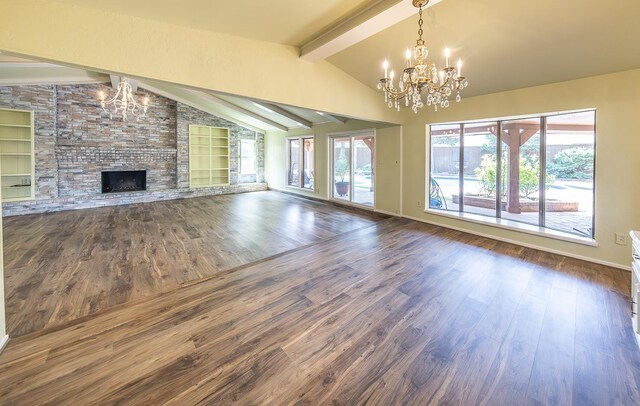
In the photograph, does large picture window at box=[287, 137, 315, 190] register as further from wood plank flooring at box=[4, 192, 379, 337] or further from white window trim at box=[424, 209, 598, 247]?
white window trim at box=[424, 209, 598, 247]

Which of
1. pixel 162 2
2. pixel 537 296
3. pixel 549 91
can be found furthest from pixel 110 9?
pixel 549 91

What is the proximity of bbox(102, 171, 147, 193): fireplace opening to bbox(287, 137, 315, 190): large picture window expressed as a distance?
15.4ft

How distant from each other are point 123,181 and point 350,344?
8.72 metres

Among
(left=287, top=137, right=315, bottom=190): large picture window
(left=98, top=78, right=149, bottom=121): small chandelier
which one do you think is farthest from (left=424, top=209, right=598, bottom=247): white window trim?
(left=98, top=78, right=149, bottom=121): small chandelier

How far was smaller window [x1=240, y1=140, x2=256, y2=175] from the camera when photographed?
10641 millimetres

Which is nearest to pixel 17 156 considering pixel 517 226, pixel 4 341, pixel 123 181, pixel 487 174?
pixel 123 181

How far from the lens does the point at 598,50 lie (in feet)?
10.2

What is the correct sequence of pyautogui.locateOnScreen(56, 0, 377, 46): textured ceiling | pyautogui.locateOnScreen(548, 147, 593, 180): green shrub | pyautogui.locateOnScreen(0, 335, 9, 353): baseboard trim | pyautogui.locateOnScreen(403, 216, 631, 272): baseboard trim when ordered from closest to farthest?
pyautogui.locateOnScreen(0, 335, 9, 353): baseboard trim
pyautogui.locateOnScreen(56, 0, 377, 46): textured ceiling
pyautogui.locateOnScreen(403, 216, 631, 272): baseboard trim
pyautogui.locateOnScreen(548, 147, 593, 180): green shrub

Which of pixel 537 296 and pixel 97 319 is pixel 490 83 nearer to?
pixel 537 296

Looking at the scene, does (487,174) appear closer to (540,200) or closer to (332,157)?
(540,200)

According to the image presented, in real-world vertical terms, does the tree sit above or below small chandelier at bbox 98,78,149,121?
below

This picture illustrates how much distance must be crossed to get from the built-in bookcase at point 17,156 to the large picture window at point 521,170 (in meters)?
9.18

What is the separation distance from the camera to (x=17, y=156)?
6.28 meters

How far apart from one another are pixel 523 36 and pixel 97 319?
5.33 m
